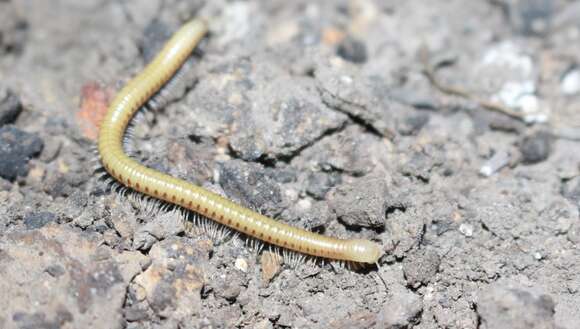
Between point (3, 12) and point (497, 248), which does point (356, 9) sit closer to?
point (497, 248)

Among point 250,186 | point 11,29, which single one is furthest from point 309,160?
point 11,29

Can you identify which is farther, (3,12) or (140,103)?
(3,12)

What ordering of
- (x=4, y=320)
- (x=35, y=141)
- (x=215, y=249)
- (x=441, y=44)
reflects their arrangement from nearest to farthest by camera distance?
(x=4, y=320) < (x=215, y=249) < (x=35, y=141) < (x=441, y=44)

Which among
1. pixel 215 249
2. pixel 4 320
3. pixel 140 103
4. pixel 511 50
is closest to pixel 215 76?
pixel 140 103

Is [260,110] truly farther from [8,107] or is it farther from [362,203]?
[8,107]

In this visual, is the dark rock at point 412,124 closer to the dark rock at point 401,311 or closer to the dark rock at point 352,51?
the dark rock at point 352,51

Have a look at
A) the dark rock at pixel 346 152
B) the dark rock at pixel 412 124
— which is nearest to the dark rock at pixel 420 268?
the dark rock at pixel 346 152

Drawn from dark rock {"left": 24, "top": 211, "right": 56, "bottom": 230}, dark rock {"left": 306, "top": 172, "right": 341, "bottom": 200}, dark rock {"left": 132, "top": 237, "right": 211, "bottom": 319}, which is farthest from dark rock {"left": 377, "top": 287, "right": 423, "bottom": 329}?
dark rock {"left": 24, "top": 211, "right": 56, "bottom": 230}
